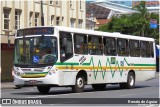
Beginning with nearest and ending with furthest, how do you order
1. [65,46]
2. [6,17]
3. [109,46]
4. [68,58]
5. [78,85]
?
[65,46]
[68,58]
[78,85]
[109,46]
[6,17]

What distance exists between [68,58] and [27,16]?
21907mm

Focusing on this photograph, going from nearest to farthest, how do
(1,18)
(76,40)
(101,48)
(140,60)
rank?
(76,40), (101,48), (140,60), (1,18)

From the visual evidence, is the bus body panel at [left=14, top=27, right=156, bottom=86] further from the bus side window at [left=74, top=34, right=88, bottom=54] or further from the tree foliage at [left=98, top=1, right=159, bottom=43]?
the tree foliage at [left=98, top=1, right=159, bottom=43]

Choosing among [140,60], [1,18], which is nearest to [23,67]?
[140,60]

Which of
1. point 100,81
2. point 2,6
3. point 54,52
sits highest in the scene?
point 2,6

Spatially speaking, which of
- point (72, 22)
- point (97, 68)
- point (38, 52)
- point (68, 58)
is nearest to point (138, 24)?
point (72, 22)

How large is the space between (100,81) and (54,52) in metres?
4.31

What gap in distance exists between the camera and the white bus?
22.3 m

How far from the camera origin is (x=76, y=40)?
23.7m

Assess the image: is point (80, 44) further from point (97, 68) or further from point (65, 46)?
point (97, 68)

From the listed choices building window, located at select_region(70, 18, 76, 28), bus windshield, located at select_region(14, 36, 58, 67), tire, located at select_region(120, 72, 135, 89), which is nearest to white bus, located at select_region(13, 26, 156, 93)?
bus windshield, located at select_region(14, 36, 58, 67)

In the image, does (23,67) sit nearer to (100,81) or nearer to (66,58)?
(66,58)

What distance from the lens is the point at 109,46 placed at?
2636 centimetres

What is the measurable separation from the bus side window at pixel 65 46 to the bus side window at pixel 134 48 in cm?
612
